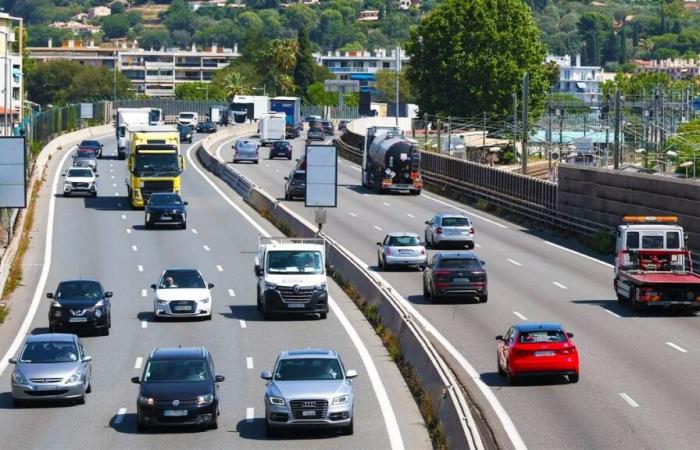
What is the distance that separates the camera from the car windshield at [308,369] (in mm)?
29203

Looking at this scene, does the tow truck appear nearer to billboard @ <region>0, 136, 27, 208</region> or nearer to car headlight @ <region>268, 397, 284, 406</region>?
car headlight @ <region>268, 397, 284, 406</region>

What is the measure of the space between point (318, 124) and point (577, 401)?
120 metres

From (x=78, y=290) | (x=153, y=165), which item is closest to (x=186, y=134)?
(x=153, y=165)

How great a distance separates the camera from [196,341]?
4122 centimetres

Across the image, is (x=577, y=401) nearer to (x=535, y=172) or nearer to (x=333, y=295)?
(x=333, y=295)

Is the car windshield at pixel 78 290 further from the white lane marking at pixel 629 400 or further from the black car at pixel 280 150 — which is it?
the black car at pixel 280 150

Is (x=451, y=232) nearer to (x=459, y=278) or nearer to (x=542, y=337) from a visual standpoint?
(x=459, y=278)

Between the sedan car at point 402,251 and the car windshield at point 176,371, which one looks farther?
the sedan car at point 402,251

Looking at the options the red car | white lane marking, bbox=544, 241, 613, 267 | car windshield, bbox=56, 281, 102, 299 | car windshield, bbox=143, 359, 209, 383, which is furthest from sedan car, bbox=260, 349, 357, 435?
white lane marking, bbox=544, 241, 613, 267

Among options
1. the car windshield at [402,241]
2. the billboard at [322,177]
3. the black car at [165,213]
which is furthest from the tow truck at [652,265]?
the black car at [165,213]

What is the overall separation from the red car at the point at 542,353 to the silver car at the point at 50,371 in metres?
8.80

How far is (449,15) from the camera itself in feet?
478

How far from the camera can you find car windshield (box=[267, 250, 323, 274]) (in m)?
45.4

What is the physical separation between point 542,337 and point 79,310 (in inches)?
566
